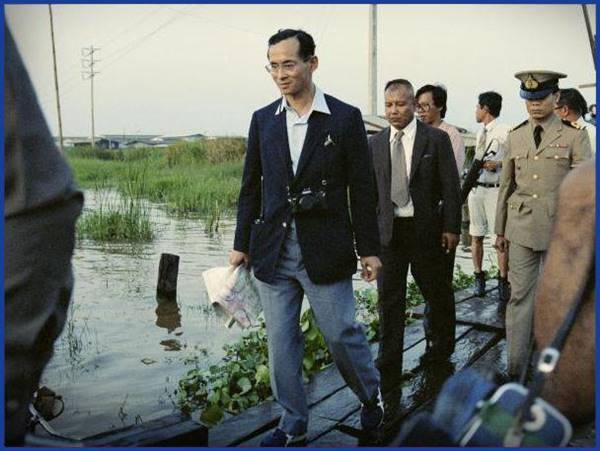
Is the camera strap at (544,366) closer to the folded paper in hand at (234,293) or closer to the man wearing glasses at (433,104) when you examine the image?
the folded paper in hand at (234,293)

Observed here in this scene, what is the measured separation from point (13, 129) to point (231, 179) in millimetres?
18939

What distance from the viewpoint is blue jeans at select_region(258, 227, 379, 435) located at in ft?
9.75

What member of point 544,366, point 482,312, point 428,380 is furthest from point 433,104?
point 544,366

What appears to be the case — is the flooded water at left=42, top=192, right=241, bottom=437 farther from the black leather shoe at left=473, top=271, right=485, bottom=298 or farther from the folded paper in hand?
the black leather shoe at left=473, top=271, right=485, bottom=298

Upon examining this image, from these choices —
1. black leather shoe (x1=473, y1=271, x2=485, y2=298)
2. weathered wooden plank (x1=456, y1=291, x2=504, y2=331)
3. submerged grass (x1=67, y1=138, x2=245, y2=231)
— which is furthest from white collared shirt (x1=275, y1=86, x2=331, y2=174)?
submerged grass (x1=67, y1=138, x2=245, y2=231)

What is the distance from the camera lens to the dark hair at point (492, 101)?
6.71 m

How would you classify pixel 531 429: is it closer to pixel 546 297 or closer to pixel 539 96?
pixel 546 297

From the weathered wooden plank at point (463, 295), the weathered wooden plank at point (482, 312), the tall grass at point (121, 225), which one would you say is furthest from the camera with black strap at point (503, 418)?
the tall grass at point (121, 225)

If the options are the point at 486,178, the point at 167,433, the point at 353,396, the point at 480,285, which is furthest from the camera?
the point at 486,178

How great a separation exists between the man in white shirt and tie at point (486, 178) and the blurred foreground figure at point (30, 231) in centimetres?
558

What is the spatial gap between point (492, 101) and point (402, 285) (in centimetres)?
330

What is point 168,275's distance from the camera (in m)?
7.77

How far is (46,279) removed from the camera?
1058 mm

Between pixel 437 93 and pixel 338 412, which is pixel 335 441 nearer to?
pixel 338 412
